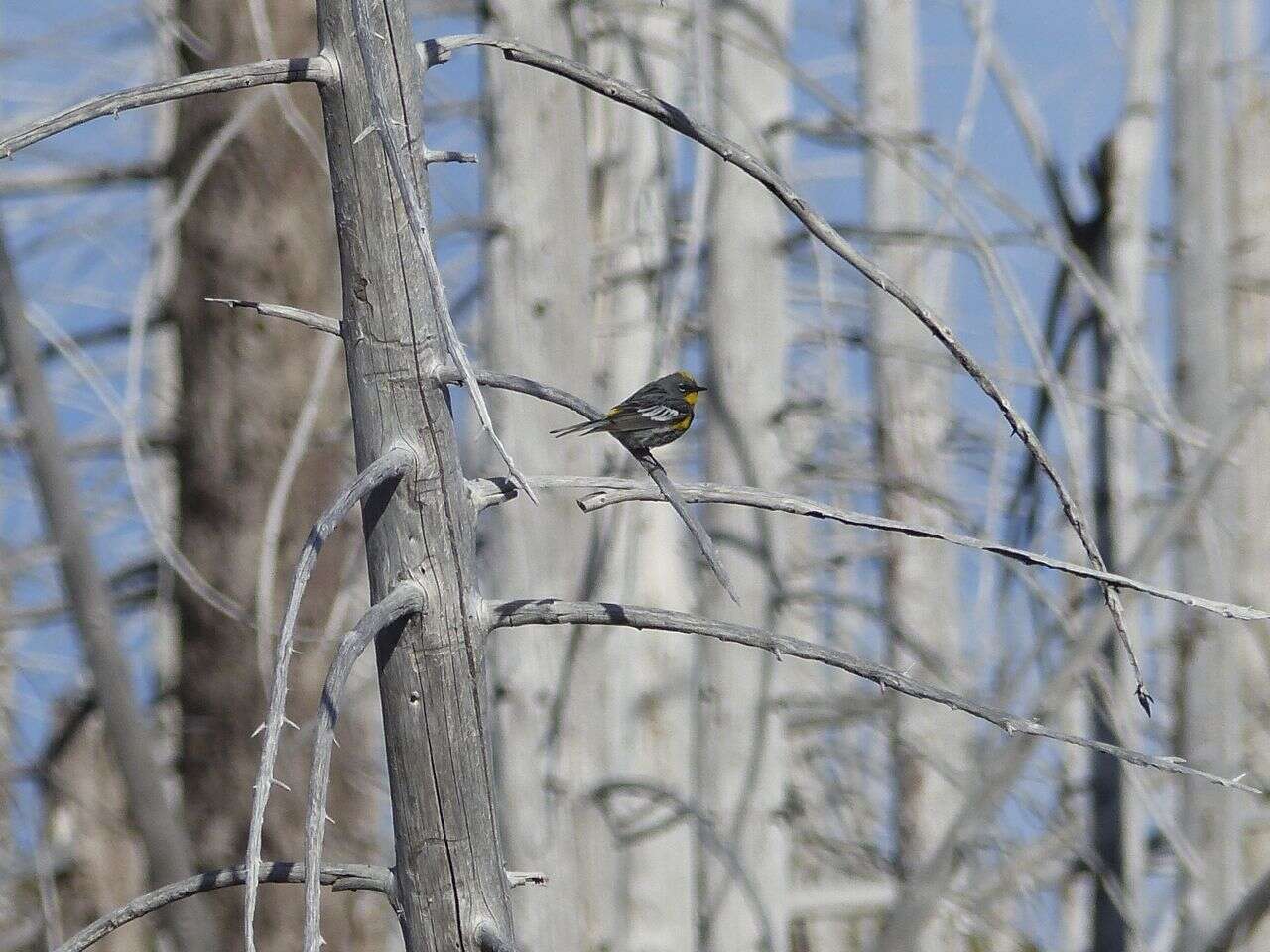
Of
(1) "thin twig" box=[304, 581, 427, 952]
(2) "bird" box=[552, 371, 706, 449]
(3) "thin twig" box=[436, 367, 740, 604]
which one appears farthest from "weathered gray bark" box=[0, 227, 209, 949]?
(3) "thin twig" box=[436, 367, 740, 604]

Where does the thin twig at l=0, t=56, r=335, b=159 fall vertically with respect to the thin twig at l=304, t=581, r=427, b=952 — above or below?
above

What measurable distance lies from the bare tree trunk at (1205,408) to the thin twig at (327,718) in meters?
3.57

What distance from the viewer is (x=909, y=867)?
6328mm

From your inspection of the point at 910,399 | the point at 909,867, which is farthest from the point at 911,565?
the point at 909,867

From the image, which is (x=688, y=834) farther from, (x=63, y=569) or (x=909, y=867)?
(x=63, y=569)

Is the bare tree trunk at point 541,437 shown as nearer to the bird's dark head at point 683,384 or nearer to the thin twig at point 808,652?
the bird's dark head at point 683,384

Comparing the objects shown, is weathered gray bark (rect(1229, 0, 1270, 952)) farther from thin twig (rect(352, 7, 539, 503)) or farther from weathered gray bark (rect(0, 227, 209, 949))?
thin twig (rect(352, 7, 539, 503))

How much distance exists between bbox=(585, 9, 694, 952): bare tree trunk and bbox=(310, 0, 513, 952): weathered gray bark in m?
2.87

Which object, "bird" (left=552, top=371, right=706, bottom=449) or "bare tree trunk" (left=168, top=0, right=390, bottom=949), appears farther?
"bare tree trunk" (left=168, top=0, right=390, bottom=949)

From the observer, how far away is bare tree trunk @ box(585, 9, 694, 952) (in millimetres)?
5184

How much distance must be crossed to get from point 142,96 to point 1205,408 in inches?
184

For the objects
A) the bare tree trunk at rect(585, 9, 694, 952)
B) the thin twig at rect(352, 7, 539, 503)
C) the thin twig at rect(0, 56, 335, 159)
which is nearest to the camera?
the thin twig at rect(352, 7, 539, 503)

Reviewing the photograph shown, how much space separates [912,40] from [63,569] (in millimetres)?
7322

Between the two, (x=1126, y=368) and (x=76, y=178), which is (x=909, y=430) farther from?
(x=76, y=178)
